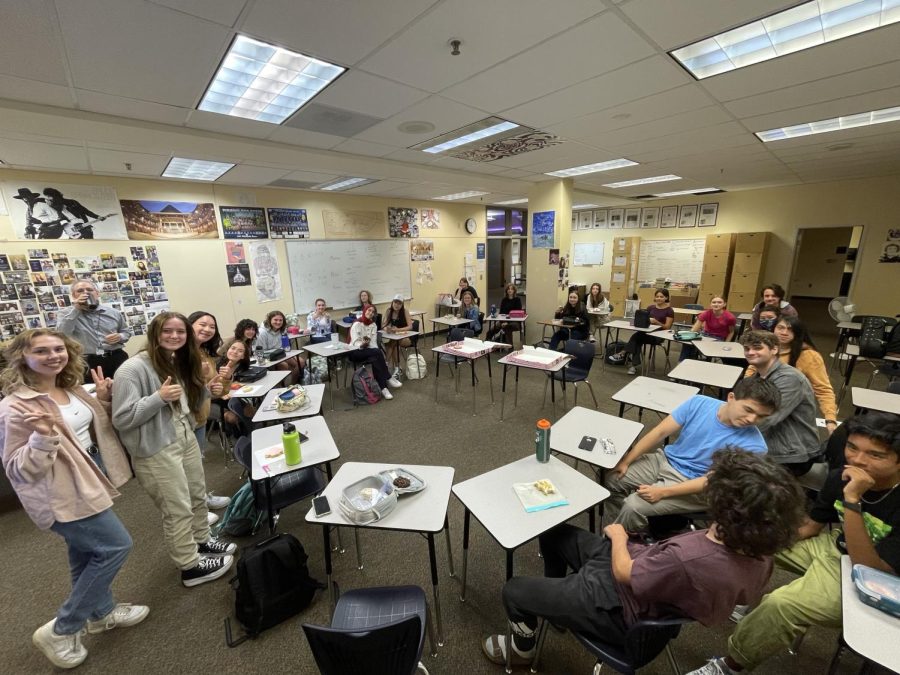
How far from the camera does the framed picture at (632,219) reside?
9.42 meters

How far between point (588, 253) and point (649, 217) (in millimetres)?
1804

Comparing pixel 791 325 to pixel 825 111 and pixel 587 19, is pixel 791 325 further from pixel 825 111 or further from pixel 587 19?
pixel 587 19

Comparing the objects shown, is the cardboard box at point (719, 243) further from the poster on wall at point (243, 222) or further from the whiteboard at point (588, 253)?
the poster on wall at point (243, 222)

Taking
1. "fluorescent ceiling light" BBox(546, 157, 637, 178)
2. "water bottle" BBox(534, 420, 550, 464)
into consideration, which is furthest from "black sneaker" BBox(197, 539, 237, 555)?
"fluorescent ceiling light" BBox(546, 157, 637, 178)

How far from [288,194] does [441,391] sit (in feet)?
13.6

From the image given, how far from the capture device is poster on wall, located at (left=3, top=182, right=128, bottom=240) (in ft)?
13.0

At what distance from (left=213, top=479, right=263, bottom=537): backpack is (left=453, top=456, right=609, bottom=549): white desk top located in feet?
5.32

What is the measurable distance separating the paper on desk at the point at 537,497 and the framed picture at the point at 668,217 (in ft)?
30.8

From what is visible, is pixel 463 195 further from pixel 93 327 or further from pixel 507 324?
pixel 93 327

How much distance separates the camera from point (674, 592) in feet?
4.04

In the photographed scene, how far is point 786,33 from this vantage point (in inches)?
80.1

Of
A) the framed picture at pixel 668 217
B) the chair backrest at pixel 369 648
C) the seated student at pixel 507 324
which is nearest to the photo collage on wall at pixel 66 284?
the chair backrest at pixel 369 648

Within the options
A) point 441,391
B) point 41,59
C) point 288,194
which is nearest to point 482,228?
point 288,194

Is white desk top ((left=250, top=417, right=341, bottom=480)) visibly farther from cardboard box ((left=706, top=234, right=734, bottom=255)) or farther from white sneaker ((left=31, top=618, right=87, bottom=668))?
cardboard box ((left=706, top=234, right=734, bottom=255))
